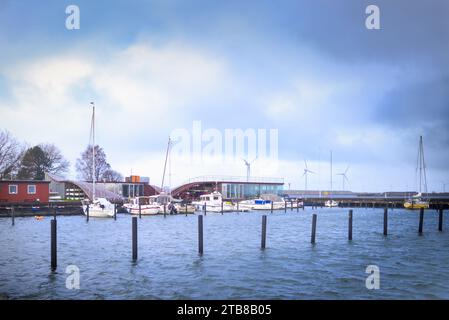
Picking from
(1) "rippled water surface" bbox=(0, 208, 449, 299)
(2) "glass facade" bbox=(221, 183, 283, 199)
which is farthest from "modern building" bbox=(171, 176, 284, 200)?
(1) "rippled water surface" bbox=(0, 208, 449, 299)

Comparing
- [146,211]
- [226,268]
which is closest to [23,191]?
[146,211]

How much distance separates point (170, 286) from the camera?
17047 mm

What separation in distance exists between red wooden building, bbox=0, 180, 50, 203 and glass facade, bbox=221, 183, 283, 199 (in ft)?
→ 165

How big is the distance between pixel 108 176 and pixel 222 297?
309 feet

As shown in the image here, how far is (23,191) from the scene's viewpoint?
62.1 meters

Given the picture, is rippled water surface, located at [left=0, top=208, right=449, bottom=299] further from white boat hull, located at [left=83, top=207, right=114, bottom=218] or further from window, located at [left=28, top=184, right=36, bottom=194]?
window, located at [left=28, top=184, right=36, bottom=194]

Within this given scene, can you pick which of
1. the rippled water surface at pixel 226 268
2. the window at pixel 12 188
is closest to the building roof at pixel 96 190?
the window at pixel 12 188

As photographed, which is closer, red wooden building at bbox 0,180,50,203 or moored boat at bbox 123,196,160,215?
red wooden building at bbox 0,180,50,203

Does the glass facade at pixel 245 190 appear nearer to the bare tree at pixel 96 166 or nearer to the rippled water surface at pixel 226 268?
the bare tree at pixel 96 166

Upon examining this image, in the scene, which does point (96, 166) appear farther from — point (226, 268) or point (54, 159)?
point (226, 268)

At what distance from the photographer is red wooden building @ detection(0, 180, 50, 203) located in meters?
60.1

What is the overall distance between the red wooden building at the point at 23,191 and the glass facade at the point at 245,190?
50.2 metres
